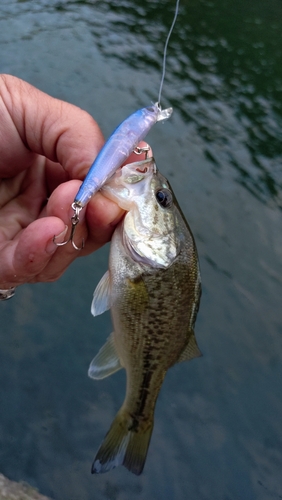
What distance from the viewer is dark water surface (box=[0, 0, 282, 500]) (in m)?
4.55

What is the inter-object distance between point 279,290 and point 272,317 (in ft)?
2.01

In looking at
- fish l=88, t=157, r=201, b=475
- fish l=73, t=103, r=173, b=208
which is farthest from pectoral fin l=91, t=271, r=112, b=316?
fish l=73, t=103, r=173, b=208

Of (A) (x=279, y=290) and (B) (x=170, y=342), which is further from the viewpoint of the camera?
(A) (x=279, y=290)

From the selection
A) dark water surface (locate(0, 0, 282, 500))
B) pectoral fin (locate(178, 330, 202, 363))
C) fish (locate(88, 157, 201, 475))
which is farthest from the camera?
dark water surface (locate(0, 0, 282, 500))

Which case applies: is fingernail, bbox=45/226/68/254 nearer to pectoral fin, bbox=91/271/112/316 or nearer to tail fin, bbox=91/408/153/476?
pectoral fin, bbox=91/271/112/316

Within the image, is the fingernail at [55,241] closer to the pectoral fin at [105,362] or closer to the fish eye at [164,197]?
the fish eye at [164,197]

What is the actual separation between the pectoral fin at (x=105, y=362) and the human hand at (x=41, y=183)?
59 centimetres

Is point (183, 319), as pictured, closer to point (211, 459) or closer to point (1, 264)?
point (1, 264)

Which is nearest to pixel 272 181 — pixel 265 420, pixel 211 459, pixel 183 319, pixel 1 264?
pixel 265 420

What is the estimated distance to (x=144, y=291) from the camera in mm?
2492

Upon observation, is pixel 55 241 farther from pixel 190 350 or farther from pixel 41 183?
pixel 190 350

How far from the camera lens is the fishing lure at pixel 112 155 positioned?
78.3 inches

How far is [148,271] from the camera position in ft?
8.08

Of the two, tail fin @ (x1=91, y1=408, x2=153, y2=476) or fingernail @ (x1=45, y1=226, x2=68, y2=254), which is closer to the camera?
fingernail @ (x1=45, y1=226, x2=68, y2=254)
